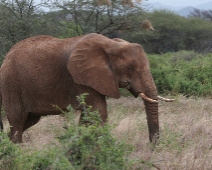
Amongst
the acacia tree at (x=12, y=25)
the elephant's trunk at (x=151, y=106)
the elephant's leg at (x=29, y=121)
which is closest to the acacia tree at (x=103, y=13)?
the acacia tree at (x=12, y=25)

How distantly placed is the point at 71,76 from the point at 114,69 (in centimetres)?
54

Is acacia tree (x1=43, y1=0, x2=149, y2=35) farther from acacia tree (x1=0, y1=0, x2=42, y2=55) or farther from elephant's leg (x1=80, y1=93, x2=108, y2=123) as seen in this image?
elephant's leg (x1=80, y1=93, x2=108, y2=123)

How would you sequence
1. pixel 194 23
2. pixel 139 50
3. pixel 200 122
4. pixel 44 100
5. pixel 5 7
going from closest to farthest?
pixel 139 50 < pixel 44 100 < pixel 200 122 < pixel 5 7 < pixel 194 23

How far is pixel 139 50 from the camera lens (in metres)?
5.35

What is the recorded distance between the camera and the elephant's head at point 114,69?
519cm

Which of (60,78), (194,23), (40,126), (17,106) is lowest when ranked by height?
(194,23)

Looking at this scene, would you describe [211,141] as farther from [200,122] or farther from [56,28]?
[56,28]

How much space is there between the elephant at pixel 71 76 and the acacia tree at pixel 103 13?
24.2 feet

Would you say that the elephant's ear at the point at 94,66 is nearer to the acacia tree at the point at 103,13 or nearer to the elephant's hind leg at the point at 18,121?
the elephant's hind leg at the point at 18,121

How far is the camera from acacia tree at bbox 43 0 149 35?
13336 millimetres

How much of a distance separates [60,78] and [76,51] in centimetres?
39

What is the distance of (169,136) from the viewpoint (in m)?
5.09

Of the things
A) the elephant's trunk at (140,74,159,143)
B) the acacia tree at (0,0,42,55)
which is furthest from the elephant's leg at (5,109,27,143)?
the acacia tree at (0,0,42,55)

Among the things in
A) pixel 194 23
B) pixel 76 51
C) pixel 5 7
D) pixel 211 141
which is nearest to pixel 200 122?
pixel 211 141
